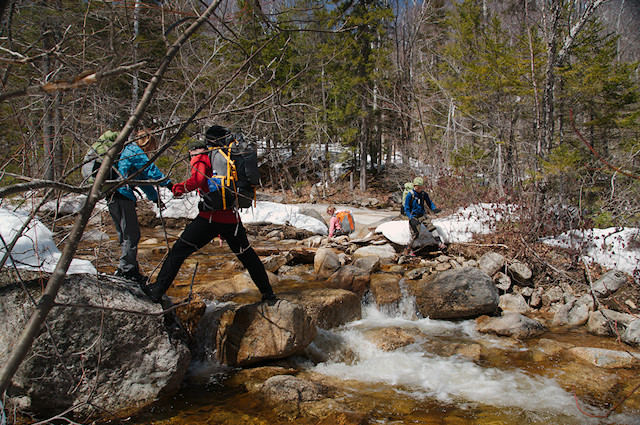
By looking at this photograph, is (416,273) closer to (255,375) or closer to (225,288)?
(225,288)

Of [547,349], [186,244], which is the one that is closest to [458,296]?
[547,349]

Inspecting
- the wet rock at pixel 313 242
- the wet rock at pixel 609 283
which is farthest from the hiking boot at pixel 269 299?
the wet rock at pixel 313 242

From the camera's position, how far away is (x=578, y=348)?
15.5ft

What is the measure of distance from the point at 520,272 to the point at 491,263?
0.52m

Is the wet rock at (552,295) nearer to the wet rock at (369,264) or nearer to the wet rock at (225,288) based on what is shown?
the wet rock at (369,264)

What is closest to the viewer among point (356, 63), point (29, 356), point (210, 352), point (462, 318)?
point (29, 356)

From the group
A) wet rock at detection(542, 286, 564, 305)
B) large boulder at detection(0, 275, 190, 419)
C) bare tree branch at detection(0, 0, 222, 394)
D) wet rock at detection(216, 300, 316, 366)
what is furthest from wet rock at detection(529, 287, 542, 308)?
bare tree branch at detection(0, 0, 222, 394)

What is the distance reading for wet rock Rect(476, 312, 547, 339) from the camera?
17.2 ft

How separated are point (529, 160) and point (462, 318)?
8.83m

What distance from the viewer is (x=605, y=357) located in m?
4.48

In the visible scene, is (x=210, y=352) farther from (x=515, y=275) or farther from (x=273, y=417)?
(x=515, y=275)

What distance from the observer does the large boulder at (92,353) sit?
294 centimetres

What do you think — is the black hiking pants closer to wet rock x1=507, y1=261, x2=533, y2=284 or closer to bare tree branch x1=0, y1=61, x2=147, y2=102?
bare tree branch x1=0, y1=61, x2=147, y2=102

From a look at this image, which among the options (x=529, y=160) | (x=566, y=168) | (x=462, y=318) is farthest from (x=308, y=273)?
(x=529, y=160)
